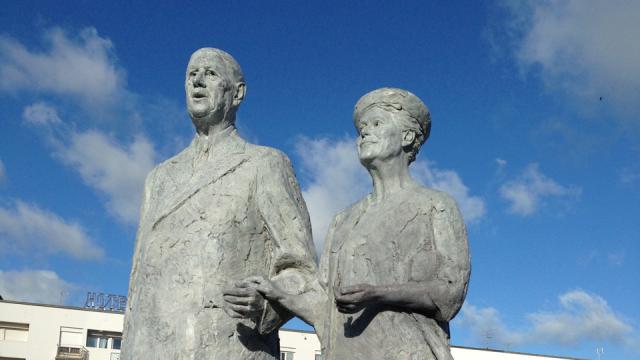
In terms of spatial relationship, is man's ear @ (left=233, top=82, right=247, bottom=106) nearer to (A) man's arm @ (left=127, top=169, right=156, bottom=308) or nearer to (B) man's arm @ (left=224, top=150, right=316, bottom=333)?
(B) man's arm @ (left=224, top=150, right=316, bottom=333)

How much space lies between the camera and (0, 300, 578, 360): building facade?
143 feet

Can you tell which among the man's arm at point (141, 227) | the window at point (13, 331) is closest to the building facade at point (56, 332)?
the window at point (13, 331)

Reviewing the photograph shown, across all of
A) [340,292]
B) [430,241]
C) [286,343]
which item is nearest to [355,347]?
[340,292]

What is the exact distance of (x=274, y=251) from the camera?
698 cm

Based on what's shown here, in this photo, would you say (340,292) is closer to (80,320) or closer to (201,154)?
(201,154)

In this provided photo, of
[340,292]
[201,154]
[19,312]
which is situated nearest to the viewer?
[340,292]

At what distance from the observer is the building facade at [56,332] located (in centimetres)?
4353

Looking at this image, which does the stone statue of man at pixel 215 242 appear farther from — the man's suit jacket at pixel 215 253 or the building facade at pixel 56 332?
the building facade at pixel 56 332

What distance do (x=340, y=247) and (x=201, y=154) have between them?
213cm

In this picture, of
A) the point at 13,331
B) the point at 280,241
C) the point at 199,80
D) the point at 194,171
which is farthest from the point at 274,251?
the point at 13,331

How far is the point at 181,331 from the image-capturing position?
6.60 m

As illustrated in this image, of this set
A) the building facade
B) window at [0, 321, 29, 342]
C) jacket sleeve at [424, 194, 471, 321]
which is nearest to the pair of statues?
jacket sleeve at [424, 194, 471, 321]

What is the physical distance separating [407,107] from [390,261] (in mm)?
1152

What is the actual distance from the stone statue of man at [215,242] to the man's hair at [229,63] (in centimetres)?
1
